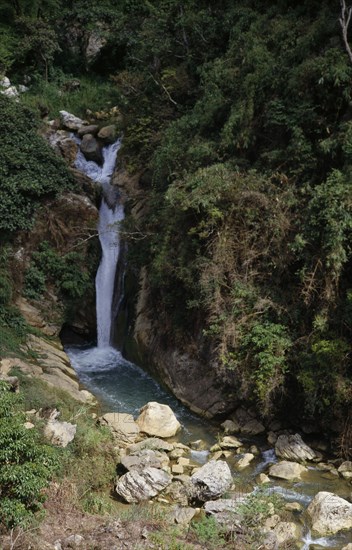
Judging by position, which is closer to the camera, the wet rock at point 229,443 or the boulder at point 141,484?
the boulder at point 141,484

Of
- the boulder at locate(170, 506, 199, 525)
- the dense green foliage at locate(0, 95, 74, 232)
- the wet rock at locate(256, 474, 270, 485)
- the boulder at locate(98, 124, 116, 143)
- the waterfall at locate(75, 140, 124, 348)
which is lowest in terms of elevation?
the boulder at locate(170, 506, 199, 525)

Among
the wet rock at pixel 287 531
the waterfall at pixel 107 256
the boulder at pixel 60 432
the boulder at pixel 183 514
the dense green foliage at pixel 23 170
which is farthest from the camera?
the waterfall at pixel 107 256

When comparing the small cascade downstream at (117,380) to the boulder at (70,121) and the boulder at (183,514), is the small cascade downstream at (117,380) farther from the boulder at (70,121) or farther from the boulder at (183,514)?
the boulder at (70,121)

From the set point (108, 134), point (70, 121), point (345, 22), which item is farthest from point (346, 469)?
point (70, 121)

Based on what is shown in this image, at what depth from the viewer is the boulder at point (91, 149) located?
21.2 meters

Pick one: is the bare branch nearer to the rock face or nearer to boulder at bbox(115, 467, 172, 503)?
the rock face

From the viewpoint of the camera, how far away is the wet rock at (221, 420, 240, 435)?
12122 mm

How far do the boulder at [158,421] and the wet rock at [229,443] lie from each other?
3.94ft

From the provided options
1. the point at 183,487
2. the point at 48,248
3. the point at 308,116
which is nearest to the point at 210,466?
the point at 183,487

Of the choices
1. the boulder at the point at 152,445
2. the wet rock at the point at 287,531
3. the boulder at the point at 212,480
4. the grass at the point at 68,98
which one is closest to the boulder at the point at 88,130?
the grass at the point at 68,98

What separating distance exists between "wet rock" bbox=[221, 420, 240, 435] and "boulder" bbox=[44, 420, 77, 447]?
3.70m

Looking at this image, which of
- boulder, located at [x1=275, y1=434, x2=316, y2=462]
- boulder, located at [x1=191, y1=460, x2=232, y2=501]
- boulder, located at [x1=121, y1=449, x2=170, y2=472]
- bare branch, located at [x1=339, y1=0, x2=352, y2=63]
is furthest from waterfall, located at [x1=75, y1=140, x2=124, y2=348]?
bare branch, located at [x1=339, y1=0, x2=352, y2=63]

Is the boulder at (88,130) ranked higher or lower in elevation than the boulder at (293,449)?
higher

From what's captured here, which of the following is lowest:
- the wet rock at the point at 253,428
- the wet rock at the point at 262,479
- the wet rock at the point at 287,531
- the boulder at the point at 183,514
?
the boulder at the point at 183,514
